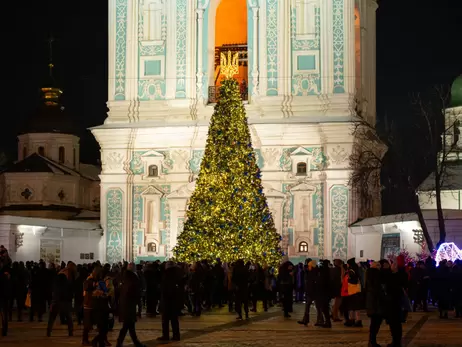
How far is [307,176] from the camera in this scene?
48.0 m

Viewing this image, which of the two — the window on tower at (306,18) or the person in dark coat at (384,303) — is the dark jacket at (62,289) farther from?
the window on tower at (306,18)

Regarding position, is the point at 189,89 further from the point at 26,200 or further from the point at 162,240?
the point at 26,200

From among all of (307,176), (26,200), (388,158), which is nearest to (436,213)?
(388,158)

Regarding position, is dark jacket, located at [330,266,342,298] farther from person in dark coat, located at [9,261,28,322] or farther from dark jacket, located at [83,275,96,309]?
person in dark coat, located at [9,261,28,322]

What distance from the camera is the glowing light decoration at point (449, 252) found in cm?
3750

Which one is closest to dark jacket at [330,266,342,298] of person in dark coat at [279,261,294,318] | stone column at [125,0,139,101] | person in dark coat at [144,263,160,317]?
person in dark coat at [279,261,294,318]

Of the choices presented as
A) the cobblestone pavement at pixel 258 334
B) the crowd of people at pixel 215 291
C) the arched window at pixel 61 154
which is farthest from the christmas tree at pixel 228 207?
the arched window at pixel 61 154

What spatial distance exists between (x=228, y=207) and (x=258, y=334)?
12.7 m

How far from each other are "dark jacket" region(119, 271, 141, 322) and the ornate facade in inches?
1052

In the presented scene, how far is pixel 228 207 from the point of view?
36562mm

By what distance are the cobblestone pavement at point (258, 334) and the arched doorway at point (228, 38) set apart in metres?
21.8

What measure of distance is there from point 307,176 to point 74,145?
36200 mm

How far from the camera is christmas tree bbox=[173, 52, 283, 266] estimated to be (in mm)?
36125

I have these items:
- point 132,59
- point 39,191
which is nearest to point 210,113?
point 132,59
